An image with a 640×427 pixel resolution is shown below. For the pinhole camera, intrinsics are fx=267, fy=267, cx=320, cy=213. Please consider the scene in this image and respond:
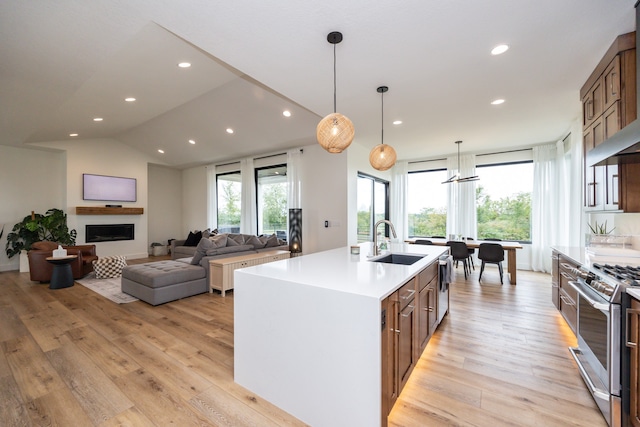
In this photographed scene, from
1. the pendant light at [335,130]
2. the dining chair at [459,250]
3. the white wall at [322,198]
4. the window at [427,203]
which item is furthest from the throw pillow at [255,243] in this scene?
the window at [427,203]

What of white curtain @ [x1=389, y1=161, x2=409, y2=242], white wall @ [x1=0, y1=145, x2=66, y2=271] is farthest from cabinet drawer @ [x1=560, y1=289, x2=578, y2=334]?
white wall @ [x1=0, y1=145, x2=66, y2=271]

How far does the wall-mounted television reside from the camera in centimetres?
705

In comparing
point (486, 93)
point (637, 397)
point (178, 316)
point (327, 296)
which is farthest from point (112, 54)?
point (637, 397)

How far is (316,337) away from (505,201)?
665 centimetres

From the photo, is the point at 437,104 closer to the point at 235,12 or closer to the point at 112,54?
the point at 235,12

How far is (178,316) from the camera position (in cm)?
346

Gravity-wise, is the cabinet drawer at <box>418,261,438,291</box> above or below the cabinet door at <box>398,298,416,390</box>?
above

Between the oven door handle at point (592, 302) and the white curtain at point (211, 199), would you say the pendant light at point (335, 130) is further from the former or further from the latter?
the white curtain at point (211, 199)

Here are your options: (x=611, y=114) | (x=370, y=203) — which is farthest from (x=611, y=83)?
(x=370, y=203)

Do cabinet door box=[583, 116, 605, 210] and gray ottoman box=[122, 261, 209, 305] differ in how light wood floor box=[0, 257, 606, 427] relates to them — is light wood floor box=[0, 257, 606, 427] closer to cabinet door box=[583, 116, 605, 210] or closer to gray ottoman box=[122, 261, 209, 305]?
gray ottoman box=[122, 261, 209, 305]

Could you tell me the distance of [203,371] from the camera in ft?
7.36

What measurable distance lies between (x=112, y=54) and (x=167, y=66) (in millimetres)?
773

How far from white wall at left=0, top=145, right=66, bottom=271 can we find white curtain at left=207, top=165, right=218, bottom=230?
3.43 metres

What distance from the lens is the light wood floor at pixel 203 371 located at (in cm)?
175
